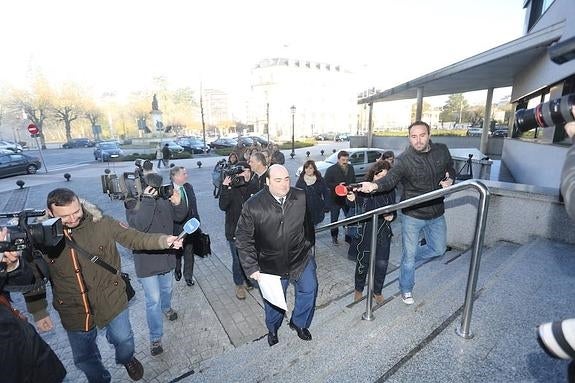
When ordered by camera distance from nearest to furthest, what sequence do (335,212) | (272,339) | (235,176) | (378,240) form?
(272,339) < (378,240) < (235,176) < (335,212)

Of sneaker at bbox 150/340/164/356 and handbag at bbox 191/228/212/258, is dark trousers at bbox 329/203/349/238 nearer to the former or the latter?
handbag at bbox 191/228/212/258

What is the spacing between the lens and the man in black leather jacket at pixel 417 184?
120 inches

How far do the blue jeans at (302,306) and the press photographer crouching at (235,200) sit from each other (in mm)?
1320

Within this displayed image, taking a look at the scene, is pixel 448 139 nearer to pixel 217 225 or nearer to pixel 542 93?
pixel 542 93

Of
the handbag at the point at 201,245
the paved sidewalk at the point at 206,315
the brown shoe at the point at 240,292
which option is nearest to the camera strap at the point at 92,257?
the paved sidewalk at the point at 206,315

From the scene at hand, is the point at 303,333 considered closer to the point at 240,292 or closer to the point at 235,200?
the point at 240,292

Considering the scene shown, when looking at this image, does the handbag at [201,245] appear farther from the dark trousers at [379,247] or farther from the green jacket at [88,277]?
the dark trousers at [379,247]

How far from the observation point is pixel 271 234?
266cm

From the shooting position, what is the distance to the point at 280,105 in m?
66.7

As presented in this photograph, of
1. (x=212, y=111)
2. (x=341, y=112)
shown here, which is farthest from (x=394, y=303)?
(x=212, y=111)

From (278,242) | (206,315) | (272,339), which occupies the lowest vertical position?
(206,315)

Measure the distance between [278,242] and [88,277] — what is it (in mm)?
1548

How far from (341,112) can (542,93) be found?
66212 mm

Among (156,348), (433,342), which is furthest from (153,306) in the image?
(433,342)
